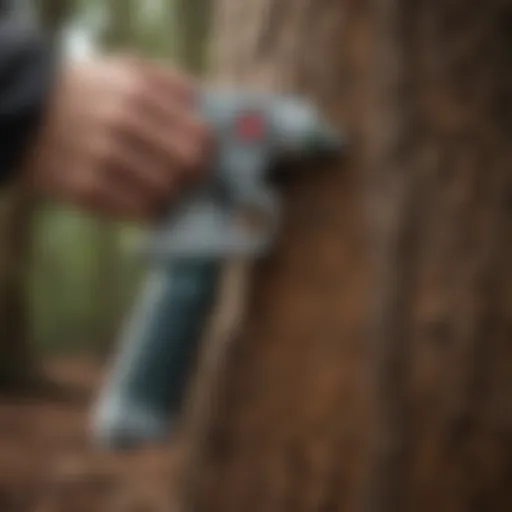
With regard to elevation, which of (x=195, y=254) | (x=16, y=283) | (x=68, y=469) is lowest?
(x=68, y=469)

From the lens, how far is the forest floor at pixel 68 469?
11.7 feet

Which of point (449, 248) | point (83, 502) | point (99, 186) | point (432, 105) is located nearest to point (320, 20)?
point (432, 105)

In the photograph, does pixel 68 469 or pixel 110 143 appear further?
pixel 68 469

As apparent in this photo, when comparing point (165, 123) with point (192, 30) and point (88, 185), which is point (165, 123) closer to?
point (88, 185)

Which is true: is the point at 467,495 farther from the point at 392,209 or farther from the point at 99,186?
the point at 99,186

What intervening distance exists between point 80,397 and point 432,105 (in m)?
4.13

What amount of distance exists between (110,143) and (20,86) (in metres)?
0.10

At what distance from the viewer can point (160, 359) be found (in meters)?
1.33

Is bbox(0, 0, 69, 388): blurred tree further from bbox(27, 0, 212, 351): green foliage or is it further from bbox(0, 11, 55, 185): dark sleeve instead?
bbox(0, 11, 55, 185): dark sleeve

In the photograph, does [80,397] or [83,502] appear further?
[80,397]

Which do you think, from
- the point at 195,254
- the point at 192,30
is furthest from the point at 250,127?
the point at 192,30

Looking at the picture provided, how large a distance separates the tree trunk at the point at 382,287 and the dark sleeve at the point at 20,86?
0.50m

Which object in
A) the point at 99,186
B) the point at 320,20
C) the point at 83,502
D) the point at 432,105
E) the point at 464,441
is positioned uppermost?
the point at 320,20

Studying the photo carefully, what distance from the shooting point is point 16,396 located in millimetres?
5520
